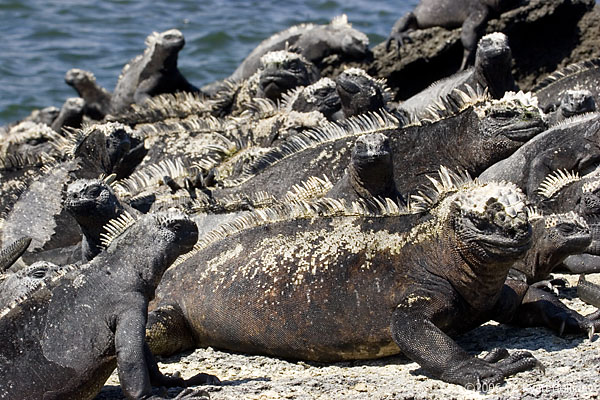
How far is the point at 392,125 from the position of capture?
20.5 ft

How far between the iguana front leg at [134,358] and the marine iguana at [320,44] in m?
6.05

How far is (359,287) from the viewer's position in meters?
4.54

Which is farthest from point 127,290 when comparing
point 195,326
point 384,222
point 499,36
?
point 499,36

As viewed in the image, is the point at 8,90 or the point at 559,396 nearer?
the point at 559,396

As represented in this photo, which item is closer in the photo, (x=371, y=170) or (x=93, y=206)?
(x=93, y=206)

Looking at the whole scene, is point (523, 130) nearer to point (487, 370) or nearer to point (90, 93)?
point (487, 370)

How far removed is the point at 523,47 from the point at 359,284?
598 centimetres

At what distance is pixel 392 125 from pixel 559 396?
2715 millimetres

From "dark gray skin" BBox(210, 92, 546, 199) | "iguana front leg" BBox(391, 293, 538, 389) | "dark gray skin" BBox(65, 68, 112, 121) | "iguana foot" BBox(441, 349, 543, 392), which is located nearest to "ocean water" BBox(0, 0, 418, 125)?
"dark gray skin" BBox(65, 68, 112, 121)

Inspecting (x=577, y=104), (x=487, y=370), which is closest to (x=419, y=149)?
(x=577, y=104)

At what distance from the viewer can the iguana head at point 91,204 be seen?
17.2 ft

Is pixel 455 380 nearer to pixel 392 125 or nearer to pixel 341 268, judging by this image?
pixel 341 268

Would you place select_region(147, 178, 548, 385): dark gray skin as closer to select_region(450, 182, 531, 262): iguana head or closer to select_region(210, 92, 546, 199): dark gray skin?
select_region(450, 182, 531, 262): iguana head

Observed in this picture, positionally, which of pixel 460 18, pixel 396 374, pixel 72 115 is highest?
pixel 460 18
